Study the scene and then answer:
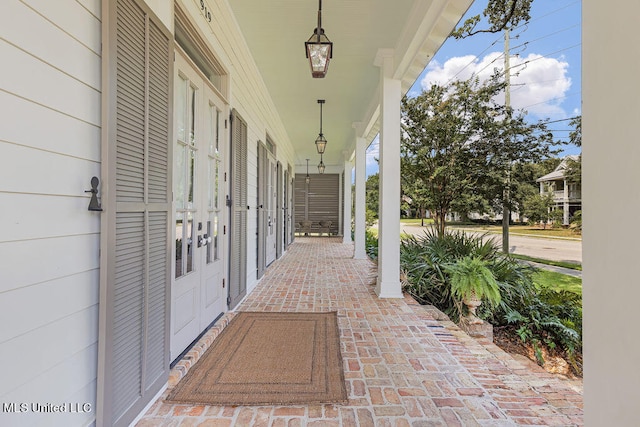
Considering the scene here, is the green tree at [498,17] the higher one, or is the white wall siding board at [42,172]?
the green tree at [498,17]

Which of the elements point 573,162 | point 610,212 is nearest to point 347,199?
point 573,162

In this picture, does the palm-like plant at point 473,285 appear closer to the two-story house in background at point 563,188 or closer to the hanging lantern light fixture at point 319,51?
the hanging lantern light fixture at point 319,51

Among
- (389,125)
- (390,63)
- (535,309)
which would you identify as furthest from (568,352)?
(390,63)

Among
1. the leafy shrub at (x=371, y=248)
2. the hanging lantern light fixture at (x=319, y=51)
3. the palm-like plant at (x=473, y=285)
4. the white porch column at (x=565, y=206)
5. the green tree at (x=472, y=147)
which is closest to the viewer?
the hanging lantern light fixture at (x=319, y=51)

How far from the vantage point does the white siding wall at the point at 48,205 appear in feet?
3.30

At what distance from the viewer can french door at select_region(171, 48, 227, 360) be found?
2305mm

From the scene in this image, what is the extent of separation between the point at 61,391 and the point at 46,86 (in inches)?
44.5

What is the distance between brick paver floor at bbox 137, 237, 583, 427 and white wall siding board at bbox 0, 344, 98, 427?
1.58 ft

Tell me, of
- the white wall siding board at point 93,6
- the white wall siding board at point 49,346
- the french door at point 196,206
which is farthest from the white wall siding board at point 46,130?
the french door at point 196,206

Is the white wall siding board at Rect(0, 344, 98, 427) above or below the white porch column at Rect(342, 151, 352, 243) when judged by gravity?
below

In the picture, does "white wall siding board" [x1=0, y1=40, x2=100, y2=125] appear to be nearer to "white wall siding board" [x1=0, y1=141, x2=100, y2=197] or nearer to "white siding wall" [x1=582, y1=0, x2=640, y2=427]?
"white wall siding board" [x1=0, y1=141, x2=100, y2=197]

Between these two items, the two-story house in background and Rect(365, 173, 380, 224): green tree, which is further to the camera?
Rect(365, 173, 380, 224): green tree

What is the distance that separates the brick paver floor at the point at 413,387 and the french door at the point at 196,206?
0.27 meters

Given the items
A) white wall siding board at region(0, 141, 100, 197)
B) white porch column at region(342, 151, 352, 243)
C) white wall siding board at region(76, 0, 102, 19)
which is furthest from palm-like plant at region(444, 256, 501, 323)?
white porch column at region(342, 151, 352, 243)
